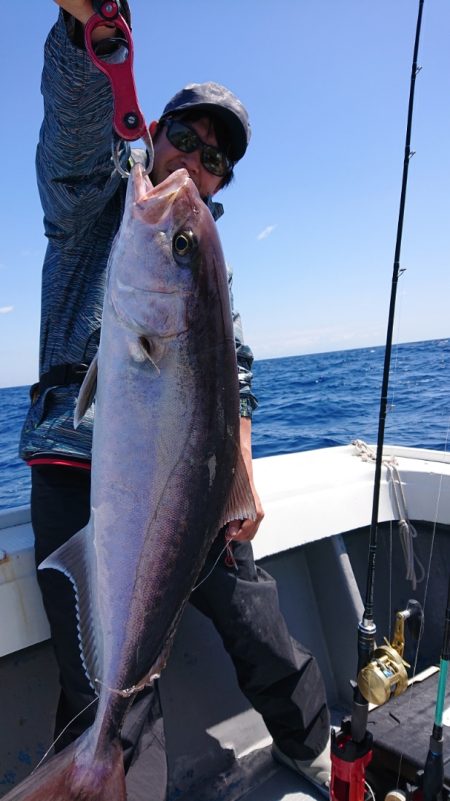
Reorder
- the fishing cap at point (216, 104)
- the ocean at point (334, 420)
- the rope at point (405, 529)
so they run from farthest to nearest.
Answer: the ocean at point (334, 420) → the rope at point (405, 529) → the fishing cap at point (216, 104)

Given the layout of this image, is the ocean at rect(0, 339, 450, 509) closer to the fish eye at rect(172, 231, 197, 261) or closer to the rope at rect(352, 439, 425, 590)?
the rope at rect(352, 439, 425, 590)

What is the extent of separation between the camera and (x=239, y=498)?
5.91 feet

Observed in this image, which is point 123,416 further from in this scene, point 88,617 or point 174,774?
point 174,774

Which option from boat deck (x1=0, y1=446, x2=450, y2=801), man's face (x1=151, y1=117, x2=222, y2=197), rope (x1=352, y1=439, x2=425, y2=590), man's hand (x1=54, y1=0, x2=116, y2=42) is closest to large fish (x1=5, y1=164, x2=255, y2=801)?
man's hand (x1=54, y1=0, x2=116, y2=42)

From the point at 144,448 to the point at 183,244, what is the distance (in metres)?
0.60

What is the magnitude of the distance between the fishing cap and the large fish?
62cm

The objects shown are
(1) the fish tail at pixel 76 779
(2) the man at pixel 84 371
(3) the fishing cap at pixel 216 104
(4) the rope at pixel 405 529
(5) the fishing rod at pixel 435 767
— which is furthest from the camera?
(4) the rope at pixel 405 529

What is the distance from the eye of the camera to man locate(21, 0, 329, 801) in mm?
1755

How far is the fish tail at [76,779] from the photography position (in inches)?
64.4

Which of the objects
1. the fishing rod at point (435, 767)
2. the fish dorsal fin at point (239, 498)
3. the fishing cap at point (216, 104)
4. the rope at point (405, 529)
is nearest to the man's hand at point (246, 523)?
the fish dorsal fin at point (239, 498)

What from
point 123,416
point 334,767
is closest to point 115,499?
point 123,416

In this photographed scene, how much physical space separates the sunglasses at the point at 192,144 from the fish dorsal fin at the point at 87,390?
39.4 inches

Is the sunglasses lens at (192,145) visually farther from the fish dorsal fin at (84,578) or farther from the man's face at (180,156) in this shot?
the fish dorsal fin at (84,578)

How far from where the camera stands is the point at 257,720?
10.3ft
